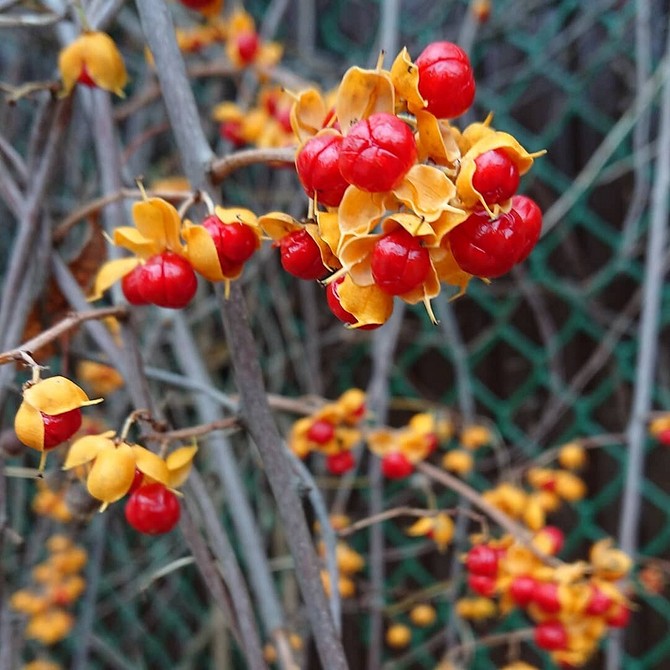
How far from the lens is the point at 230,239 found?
46 centimetres

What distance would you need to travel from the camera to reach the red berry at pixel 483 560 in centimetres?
73

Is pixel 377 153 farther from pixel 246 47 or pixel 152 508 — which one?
pixel 246 47

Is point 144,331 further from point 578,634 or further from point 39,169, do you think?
point 578,634

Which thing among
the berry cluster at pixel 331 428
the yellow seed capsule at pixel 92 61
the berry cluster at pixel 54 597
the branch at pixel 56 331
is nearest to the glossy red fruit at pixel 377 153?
the branch at pixel 56 331

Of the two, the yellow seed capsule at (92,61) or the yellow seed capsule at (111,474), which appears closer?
the yellow seed capsule at (111,474)

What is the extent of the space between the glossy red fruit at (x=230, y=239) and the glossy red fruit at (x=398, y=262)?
11cm

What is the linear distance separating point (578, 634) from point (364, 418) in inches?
13.8

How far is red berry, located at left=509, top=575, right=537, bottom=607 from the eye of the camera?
757mm

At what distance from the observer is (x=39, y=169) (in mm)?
681

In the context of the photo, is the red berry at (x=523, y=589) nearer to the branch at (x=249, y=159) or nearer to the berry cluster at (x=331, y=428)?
the berry cluster at (x=331, y=428)

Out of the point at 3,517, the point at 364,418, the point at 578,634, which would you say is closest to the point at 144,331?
the point at 364,418

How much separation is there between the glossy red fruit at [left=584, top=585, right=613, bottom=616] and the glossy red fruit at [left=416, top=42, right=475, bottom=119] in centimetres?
59

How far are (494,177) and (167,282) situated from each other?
9.1 inches

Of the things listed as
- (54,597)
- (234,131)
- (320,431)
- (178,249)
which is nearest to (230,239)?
(178,249)
